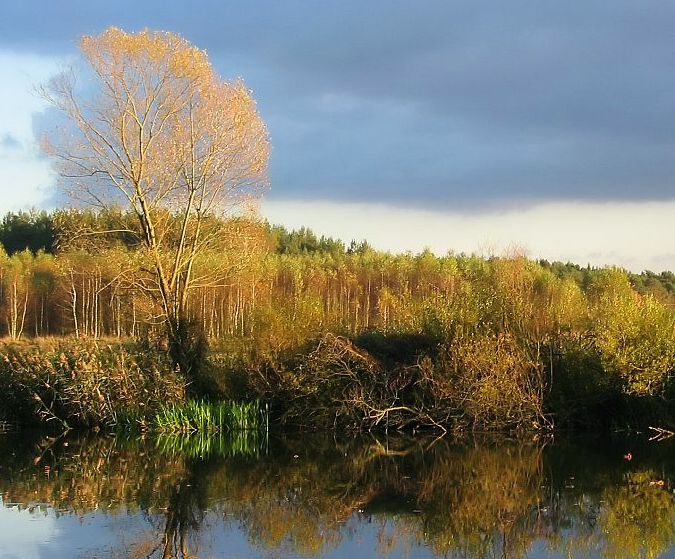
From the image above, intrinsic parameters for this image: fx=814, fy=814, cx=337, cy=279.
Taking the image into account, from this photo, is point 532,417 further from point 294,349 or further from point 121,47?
point 121,47

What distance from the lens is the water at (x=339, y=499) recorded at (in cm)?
947

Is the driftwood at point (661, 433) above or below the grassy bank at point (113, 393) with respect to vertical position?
below

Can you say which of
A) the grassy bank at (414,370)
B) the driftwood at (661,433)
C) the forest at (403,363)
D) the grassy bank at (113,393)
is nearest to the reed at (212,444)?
the grassy bank at (113,393)

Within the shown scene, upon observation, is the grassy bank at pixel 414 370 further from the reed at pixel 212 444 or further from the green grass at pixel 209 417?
the reed at pixel 212 444

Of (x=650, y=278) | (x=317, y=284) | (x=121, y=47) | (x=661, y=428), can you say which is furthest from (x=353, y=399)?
(x=650, y=278)

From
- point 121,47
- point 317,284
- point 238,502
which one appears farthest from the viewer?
point 317,284

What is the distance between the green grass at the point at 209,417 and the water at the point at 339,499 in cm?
153

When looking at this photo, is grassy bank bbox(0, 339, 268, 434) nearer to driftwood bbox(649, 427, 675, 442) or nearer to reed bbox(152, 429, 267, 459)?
reed bbox(152, 429, 267, 459)

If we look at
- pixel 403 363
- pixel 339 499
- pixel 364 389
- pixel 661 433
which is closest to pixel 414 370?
pixel 403 363

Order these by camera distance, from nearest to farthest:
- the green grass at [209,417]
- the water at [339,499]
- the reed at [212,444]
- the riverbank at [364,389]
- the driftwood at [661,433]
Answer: the water at [339,499] → the reed at [212,444] → the driftwood at [661,433] → the riverbank at [364,389] → the green grass at [209,417]

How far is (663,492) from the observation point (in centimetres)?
1232

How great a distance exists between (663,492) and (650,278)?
64.6 metres

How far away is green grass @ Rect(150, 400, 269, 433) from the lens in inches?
764

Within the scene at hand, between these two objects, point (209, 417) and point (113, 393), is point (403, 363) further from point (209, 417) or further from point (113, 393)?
point (113, 393)
